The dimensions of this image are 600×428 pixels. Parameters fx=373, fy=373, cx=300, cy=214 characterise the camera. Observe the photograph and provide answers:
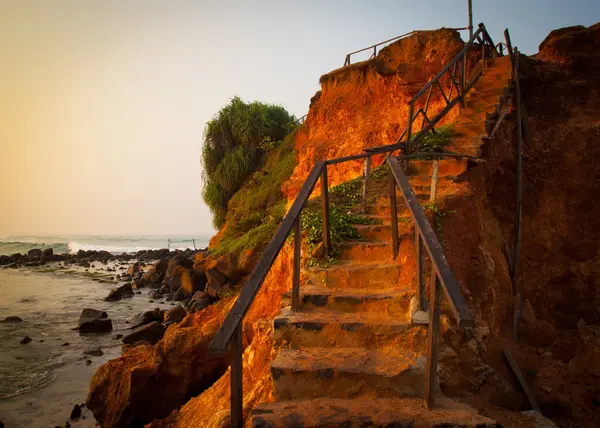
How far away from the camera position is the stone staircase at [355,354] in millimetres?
2412

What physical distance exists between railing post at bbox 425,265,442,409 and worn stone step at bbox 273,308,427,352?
1.74 ft

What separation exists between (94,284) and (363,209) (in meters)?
18.2

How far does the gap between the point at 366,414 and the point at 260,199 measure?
14826 millimetres

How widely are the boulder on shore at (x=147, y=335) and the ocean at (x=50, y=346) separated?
0.42 meters

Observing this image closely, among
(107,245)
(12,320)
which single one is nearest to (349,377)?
(12,320)

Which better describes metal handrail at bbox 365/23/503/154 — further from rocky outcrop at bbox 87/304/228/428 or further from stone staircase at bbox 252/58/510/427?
rocky outcrop at bbox 87/304/228/428

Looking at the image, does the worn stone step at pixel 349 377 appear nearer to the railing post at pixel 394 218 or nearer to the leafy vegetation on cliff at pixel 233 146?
the railing post at pixel 394 218

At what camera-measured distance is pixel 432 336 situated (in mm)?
2447

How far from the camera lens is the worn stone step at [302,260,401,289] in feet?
13.1

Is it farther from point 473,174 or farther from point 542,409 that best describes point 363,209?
point 542,409

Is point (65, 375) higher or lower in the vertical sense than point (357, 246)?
lower

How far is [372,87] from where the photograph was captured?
11602mm

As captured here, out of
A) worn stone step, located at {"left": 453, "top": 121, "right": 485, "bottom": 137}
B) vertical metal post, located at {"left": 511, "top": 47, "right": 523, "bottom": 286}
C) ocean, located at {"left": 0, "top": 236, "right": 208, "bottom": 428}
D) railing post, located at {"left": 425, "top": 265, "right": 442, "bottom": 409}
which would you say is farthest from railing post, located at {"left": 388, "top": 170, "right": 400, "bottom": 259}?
ocean, located at {"left": 0, "top": 236, "right": 208, "bottom": 428}

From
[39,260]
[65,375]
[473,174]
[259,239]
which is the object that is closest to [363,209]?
[473,174]
